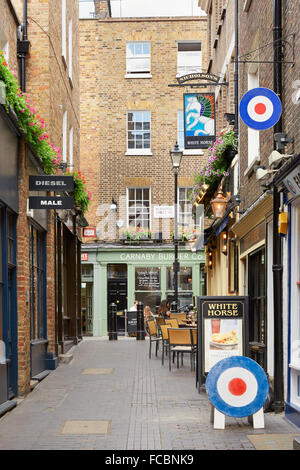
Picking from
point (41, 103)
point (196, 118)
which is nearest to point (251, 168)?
point (196, 118)

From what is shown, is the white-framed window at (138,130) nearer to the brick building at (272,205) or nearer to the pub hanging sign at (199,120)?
the pub hanging sign at (199,120)

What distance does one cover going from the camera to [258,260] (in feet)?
41.6

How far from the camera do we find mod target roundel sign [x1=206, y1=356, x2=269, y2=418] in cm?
809

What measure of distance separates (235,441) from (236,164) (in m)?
8.87

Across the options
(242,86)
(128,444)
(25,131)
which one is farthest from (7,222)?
(242,86)

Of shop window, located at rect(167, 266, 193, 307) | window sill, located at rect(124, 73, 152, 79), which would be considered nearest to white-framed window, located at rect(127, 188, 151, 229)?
shop window, located at rect(167, 266, 193, 307)

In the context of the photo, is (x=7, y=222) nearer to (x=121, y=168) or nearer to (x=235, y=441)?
(x=235, y=441)

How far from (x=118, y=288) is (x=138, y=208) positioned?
3.57m

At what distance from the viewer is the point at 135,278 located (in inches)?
1180

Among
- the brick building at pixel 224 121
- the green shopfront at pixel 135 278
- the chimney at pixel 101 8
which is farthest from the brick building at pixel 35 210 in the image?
the chimney at pixel 101 8

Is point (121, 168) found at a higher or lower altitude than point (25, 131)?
higher

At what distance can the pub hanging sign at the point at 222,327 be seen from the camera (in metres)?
9.98

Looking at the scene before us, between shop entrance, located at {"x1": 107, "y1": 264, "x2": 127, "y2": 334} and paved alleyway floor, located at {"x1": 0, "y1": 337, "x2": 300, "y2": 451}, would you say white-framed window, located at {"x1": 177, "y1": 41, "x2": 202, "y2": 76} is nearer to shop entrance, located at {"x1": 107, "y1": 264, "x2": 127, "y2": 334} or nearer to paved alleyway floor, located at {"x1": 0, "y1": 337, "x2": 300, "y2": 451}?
shop entrance, located at {"x1": 107, "y1": 264, "x2": 127, "y2": 334}

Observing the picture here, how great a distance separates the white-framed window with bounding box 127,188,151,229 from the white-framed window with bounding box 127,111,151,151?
1965 millimetres
